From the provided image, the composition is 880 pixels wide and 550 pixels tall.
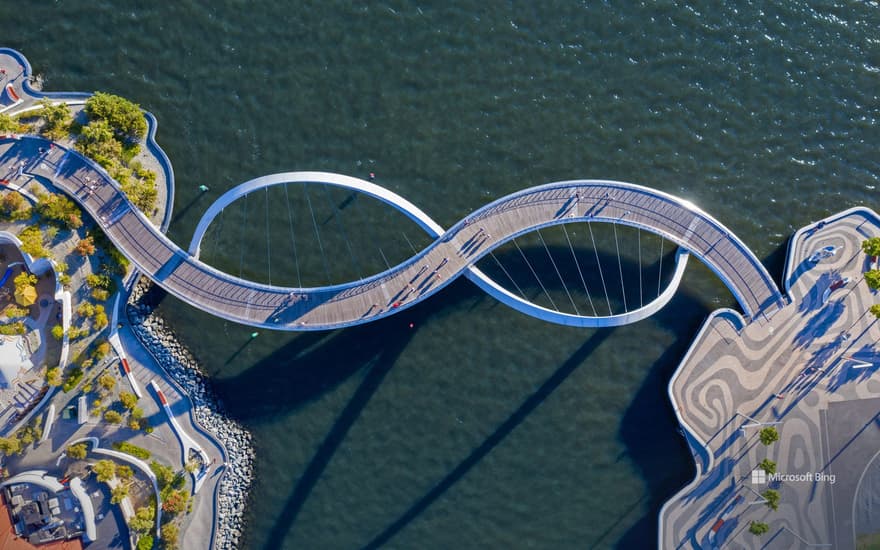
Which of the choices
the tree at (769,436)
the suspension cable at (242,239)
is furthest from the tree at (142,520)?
the tree at (769,436)

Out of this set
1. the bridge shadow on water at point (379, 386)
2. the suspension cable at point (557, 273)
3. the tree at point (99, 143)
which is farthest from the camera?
the suspension cable at point (557, 273)

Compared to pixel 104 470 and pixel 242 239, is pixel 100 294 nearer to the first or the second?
pixel 242 239

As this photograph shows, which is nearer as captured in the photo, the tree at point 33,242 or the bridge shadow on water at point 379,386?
the tree at point 33,242

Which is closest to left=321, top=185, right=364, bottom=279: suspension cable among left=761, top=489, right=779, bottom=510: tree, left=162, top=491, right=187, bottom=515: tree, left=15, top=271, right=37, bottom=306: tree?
left=162, top=491, right=187, bottom=515: tree

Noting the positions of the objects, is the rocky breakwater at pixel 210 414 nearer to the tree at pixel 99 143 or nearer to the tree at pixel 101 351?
the tree at pixel 101 351

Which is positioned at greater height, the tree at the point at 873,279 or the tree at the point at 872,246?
→ the tree at the point at 872,246

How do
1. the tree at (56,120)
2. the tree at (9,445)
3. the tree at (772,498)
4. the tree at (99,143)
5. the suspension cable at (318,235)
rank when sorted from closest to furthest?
the tree at (9,445) → the tree at (772,498) → the tree at (99,143) → the tree at (56,120) → the suspension cable at (318,235)

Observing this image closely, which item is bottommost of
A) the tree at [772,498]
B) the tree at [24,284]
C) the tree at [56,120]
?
the tree at [24,284]
